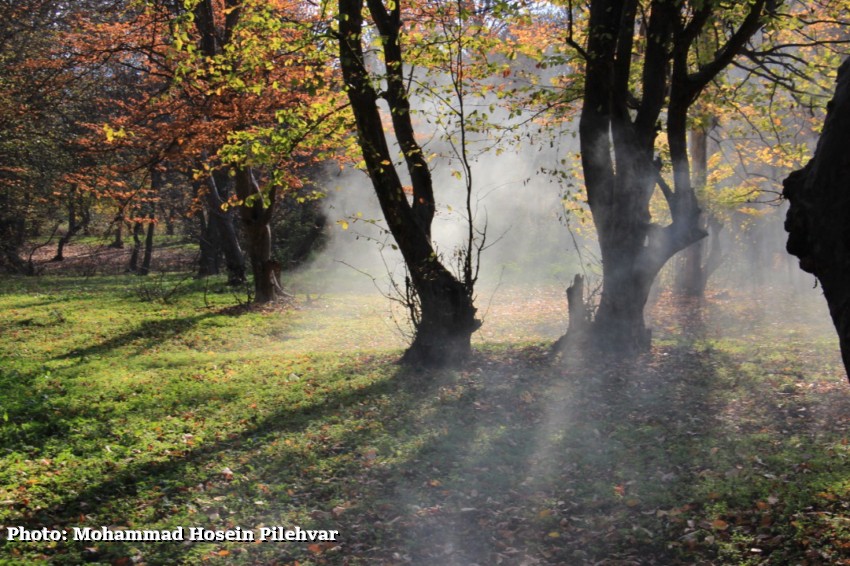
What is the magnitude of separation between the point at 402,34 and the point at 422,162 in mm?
1649

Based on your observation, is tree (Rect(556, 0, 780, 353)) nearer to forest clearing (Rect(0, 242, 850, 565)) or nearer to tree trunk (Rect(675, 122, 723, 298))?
forest clearing (Rect(0, 242, 850, 565))

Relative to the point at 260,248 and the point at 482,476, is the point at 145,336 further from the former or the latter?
the point at 482,476

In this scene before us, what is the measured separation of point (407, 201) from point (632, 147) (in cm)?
285

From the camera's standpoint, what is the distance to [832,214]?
2.98m

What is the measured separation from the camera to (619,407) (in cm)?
679

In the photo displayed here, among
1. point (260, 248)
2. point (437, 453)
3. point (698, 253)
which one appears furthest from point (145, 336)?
point (698, 253)

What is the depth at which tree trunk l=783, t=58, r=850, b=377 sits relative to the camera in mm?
2949

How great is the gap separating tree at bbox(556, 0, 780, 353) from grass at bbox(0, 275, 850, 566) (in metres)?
0.98

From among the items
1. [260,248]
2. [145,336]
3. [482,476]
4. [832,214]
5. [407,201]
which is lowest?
[482,476]

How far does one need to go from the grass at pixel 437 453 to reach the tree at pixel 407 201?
0.50 m

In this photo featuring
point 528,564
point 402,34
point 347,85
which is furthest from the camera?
point 402,34

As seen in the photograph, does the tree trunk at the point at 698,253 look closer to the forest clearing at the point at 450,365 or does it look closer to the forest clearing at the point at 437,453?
the forest clearing at the point at 450,365

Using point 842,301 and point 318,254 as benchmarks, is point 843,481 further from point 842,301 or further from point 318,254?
point 318,254

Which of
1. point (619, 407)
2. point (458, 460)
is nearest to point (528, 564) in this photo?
point (458, 460)
